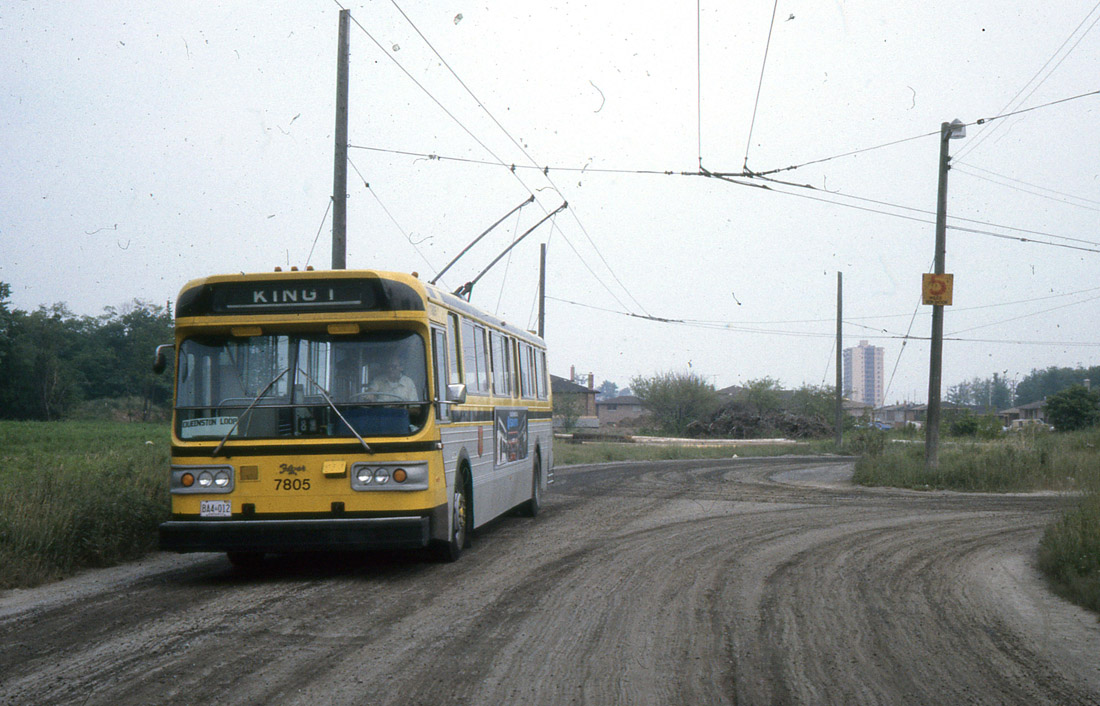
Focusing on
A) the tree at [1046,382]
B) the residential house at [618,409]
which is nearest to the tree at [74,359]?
the residential house at [618,409]

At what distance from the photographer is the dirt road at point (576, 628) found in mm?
5180

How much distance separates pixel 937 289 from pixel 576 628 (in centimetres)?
1853

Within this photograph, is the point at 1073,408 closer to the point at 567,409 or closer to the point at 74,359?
the point at 567,409

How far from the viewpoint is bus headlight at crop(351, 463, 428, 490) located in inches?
341

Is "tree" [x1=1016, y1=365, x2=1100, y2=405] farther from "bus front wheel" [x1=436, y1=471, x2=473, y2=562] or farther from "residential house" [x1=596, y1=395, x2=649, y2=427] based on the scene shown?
"bus front wheel" [x1=436, y1=471, x2=473, y2=562]

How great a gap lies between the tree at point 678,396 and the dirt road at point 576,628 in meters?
83.5

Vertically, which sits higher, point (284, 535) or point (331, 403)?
point (331, 403)

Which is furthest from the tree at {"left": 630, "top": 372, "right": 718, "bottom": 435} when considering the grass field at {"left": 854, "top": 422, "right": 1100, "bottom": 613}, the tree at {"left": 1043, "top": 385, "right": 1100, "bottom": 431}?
the grass field at {"left": 854, "top": 422, "right": 1100, "bottom": 613}

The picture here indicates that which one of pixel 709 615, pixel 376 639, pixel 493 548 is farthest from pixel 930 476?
pixel 376 639

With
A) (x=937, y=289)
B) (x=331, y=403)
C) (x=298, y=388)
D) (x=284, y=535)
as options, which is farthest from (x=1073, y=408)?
(x=284, y=535)

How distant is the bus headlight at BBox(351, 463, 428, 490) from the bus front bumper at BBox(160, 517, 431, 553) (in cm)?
31

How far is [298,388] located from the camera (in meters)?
8.79

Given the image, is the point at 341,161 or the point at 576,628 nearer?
the point at 576,628

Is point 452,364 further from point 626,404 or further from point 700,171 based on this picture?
point 626,404
